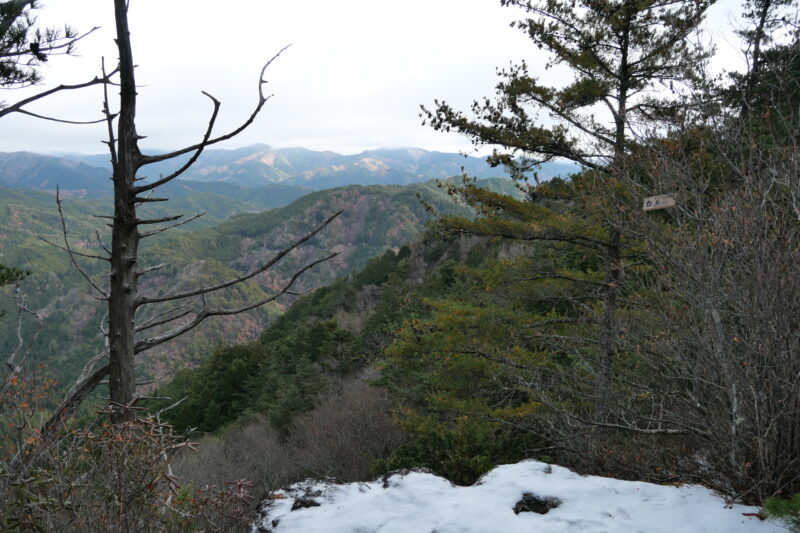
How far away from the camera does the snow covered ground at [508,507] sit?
3.13m

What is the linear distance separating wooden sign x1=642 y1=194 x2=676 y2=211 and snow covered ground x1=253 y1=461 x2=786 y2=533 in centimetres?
271

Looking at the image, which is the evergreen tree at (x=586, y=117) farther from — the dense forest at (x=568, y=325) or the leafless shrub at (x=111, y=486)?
the leafless shrub at (x=111, y=486)

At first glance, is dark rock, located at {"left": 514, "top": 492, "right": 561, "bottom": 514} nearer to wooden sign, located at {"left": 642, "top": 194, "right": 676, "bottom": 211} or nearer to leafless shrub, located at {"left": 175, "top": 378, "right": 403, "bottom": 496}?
wooden sign, located at {"left": 642, "top": 194, "right": 676, "bottom": 211}

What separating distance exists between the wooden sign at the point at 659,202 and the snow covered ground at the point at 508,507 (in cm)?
271

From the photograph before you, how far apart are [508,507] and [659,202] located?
353cm

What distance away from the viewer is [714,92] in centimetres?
599

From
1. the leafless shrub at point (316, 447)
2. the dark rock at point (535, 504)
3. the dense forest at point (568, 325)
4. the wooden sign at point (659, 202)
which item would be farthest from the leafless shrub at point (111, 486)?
the leafless shrub at point (316, 447)

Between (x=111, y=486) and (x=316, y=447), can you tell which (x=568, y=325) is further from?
(x=316, y=447)

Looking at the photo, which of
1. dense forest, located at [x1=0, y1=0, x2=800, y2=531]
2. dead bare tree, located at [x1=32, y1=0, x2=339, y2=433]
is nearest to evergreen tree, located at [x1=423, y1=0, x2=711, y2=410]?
dense forest, located at [x1=0, y1=0, x2=800, y2=531]

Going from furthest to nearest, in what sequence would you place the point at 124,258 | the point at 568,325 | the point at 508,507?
1. the point at 568,325
2. the point at 508,507
3. the point at 124,258

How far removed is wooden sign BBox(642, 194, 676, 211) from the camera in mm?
4660

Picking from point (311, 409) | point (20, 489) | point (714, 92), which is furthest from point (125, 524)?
point (311, 409)

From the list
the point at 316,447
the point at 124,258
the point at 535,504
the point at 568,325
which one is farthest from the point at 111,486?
the point at 316,447

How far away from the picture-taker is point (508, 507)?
3.52 m
